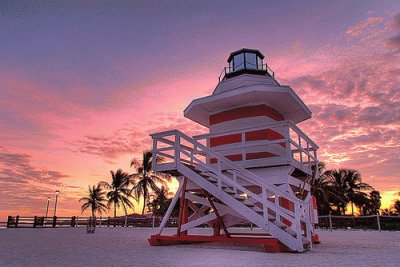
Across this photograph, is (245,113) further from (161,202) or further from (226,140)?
(161,202)

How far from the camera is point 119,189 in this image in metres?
48.4

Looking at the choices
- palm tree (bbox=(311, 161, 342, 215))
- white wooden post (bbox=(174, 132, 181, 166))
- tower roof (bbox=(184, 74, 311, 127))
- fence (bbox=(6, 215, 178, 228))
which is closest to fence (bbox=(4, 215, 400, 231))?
fence (bbox=(6, 215, 178, 228))

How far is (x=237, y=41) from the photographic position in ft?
61.3

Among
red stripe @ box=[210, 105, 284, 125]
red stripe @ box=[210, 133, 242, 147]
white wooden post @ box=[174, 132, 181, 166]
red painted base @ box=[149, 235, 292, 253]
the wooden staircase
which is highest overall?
red stripe @ box=[210, 105, 284, 125]

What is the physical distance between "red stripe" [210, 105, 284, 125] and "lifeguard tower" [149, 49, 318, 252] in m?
0.04

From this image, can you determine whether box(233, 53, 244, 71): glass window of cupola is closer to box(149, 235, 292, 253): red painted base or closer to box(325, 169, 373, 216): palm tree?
box(149, 235, 292, 253): red painted base

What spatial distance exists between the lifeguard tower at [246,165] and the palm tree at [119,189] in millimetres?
Answer: 35171

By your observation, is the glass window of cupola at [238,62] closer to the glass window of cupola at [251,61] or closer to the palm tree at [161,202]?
the glass window of cupola at [251,61]

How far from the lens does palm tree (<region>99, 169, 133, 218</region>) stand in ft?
157

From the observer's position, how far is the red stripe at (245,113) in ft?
43.0

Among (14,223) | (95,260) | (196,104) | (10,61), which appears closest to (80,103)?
(10,61)

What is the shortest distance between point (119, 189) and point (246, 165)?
40051 millimetres

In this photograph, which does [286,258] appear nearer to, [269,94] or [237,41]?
[269,94]

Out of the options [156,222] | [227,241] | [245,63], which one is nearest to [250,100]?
[245,63]
